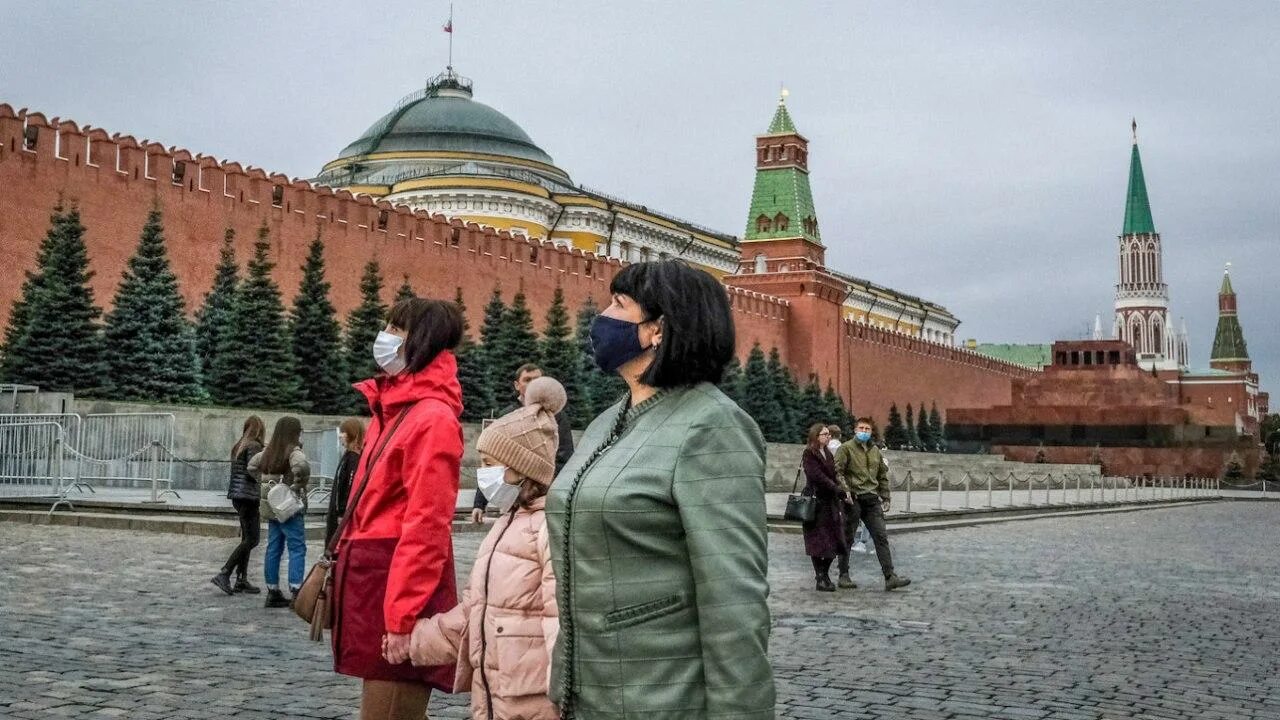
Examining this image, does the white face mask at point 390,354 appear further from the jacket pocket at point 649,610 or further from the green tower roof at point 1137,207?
the green tower roof at point 1137,207

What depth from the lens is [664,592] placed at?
2.03 metres

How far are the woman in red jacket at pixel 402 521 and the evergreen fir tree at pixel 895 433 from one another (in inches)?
1710

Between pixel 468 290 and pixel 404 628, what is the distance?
1143 inches

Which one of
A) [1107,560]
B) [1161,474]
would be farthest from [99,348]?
[1161,474]

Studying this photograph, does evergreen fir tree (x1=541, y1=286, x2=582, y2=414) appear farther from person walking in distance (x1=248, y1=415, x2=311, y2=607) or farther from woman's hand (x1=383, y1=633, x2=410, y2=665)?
woman's hand (x1=383, y1=633, x2=410, y2=665)

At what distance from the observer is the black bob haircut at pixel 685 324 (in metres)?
2.15

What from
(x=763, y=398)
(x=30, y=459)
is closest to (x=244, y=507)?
(x=30, y=459)

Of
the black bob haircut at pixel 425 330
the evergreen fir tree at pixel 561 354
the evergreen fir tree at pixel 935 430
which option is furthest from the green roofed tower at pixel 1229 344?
the black bob haircut at pixel 425 330

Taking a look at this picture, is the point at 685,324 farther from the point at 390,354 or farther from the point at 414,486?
the point at 390,354

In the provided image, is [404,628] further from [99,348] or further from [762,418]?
[762,418]

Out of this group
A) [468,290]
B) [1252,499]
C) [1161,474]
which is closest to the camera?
[468,290]

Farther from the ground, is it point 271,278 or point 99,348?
point 271,278

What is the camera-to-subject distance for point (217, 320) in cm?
2317

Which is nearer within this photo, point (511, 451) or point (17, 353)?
point (511, 451)
